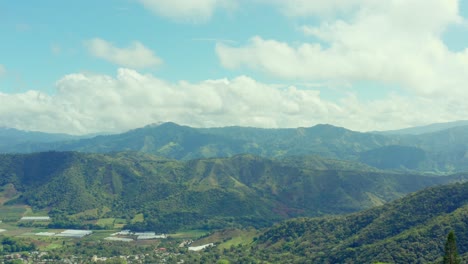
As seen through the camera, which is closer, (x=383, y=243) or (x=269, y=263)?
(x=383, y=243)

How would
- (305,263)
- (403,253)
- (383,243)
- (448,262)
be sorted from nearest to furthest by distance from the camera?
1. (448,262)
2. (403,253)
3. (383,243)
4. (305,263)

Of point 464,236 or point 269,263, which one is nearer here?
point 464,236

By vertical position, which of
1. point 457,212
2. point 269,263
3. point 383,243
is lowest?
point 269,263

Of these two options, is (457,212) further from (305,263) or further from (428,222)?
(305,263)

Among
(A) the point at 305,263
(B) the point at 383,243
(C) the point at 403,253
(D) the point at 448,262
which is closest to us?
(D) the point at 448,262

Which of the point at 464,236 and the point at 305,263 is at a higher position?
the point at 464,236

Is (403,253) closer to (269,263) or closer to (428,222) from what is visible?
(428,222)

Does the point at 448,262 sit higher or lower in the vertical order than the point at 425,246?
higher

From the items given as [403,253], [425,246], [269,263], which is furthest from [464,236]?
[269,263]

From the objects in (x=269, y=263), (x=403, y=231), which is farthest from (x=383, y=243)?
(x=269, y=263)
